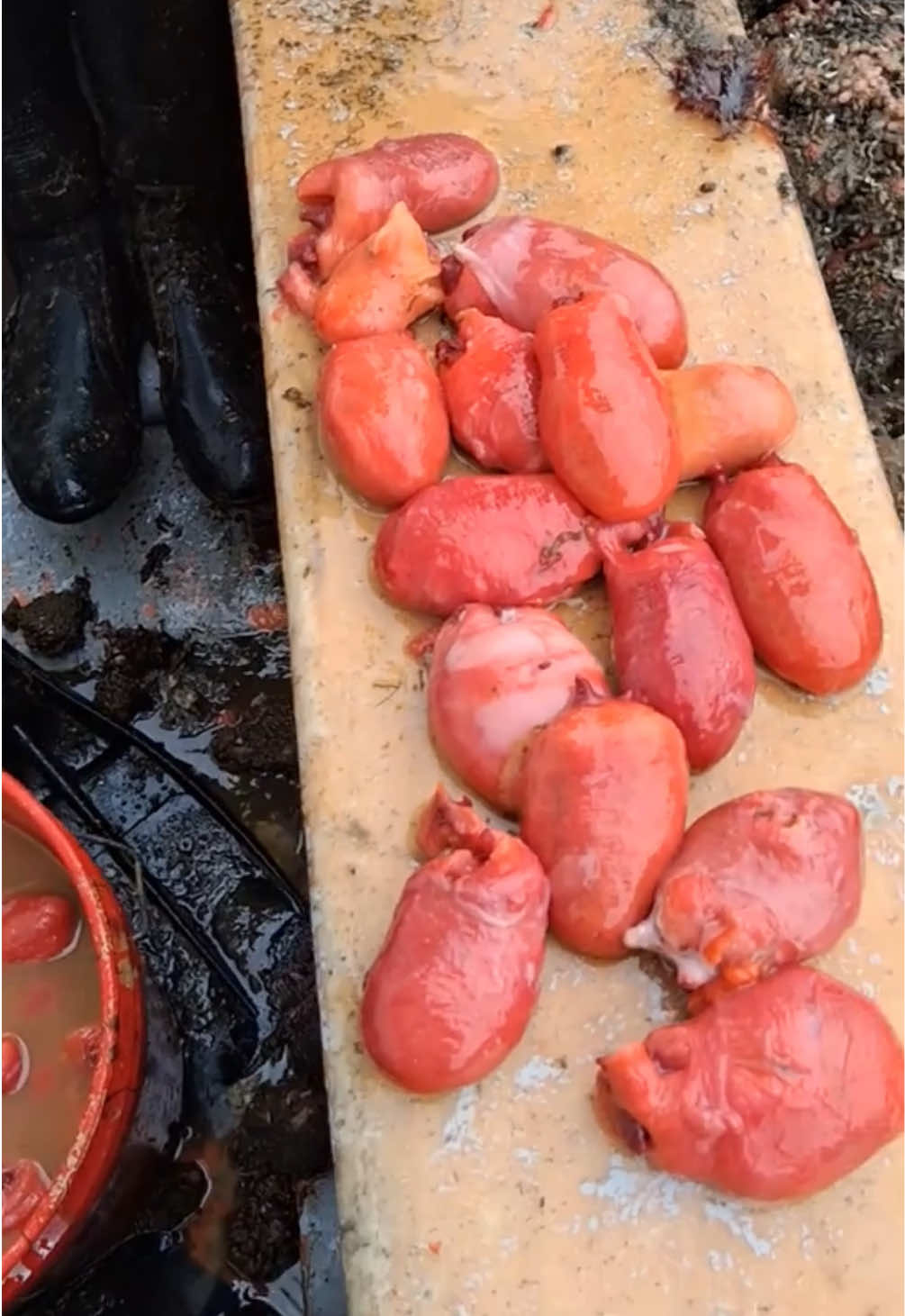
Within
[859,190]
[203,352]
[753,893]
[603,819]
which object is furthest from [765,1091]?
[203,352]

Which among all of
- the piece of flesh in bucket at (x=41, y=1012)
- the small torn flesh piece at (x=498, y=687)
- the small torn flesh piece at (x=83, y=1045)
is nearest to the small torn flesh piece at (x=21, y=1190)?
the piece of flesh in bucket at (x=41, y=1012)

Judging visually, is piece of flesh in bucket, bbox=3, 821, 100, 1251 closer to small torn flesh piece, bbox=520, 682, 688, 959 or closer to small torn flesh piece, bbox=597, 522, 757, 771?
small torn flesh piece, bbox=520, 682, 688, 959

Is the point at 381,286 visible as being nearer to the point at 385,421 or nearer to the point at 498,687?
the point at 385,421

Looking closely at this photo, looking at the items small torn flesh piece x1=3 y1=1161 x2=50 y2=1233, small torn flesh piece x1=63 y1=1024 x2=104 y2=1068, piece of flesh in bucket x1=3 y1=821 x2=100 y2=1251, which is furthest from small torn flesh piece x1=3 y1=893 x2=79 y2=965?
small torn flesh piece x1=3 y1=1161 x2=50 y2=1233

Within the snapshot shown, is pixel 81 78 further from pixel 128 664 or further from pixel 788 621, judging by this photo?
pixel 788 621

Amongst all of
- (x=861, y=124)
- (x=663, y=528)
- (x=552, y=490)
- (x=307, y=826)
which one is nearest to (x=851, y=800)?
(x=663, y=528)

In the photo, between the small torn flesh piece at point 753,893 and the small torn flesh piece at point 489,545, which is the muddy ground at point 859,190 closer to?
the small torn flesh piece at point 489,545

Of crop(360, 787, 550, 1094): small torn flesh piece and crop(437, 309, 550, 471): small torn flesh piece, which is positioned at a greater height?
crop(437, 309, 550, 471): small torn flesh piece
